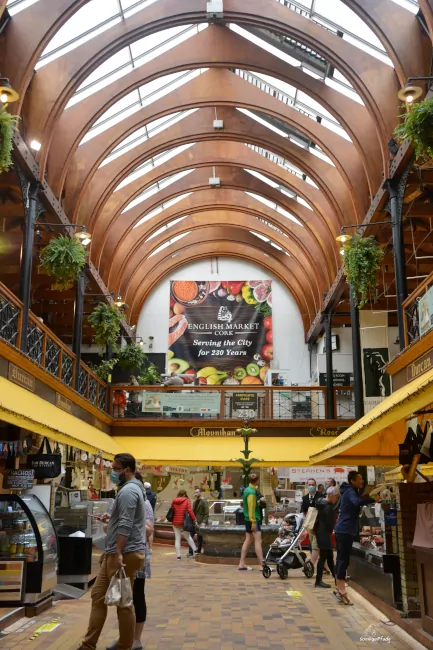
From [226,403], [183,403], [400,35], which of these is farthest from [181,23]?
[226,403]

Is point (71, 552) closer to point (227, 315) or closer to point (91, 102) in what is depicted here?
point (91, 102)

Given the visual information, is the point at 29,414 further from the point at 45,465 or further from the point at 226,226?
the point at 226,226

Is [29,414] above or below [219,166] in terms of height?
below

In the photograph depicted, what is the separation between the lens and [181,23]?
43.8 ft

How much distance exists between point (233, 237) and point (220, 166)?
5.99 metres

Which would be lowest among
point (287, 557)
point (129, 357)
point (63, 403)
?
point (287, 557)

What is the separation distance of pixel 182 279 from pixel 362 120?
14.8m

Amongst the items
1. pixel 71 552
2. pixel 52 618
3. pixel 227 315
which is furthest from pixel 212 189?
pixel 52 618

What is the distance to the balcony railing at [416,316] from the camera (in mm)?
9023

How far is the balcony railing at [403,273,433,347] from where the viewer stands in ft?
29.6

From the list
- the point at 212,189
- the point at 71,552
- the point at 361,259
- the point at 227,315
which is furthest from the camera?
the point at 227,315

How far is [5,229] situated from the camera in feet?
47.5

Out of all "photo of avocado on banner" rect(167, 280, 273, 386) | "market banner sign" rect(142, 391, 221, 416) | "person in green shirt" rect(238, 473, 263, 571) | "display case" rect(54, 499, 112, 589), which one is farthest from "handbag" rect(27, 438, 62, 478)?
"photo of avocado on banner" rect(167, 280, 273, 386)

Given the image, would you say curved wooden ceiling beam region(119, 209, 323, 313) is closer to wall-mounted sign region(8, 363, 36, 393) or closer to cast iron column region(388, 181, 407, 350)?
cast iron column region(388, 181, 407, 350)
